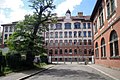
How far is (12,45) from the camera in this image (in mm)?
23562

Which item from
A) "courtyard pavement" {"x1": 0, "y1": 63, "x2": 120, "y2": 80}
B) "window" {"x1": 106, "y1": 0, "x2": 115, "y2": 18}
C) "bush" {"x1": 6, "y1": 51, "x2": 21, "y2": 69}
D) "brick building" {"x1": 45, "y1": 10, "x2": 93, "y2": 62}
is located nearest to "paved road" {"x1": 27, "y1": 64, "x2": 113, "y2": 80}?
"courtyard pavement" {"x1": 0, "y1": 63, "x2": 120, "y2": 80}

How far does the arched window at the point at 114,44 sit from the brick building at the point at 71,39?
4744cm

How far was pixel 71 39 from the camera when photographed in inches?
2837

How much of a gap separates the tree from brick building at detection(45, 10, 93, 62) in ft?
Answer: 145

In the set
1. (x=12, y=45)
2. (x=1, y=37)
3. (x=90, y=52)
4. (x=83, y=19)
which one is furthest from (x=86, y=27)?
(x=12, y=45)

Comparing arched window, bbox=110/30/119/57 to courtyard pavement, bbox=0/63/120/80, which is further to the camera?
arched window, bbox=110/30/119/57

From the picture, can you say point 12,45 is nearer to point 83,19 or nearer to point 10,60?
point 10,60

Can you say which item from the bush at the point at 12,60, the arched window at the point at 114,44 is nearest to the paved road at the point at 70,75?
the bush at the point at 12,60

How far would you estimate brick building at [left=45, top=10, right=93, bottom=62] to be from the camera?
71062 mm

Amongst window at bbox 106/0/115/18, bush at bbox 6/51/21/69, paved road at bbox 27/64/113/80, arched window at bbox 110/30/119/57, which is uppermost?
window at bbox 106/0/115/18

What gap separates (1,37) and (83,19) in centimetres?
3504

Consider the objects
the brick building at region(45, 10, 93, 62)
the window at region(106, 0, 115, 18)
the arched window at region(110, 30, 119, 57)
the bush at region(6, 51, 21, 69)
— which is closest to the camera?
the bush at region(6, 51, 21, 69)

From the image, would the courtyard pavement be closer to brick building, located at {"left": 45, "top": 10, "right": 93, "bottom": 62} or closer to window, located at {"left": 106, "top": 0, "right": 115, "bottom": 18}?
window, located at {"left": 106, "top": 0, "right": 115, "bottom": 18}

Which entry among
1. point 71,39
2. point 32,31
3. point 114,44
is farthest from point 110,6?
point 71,39
